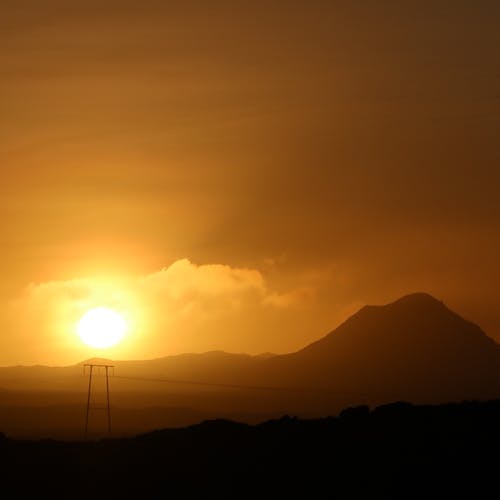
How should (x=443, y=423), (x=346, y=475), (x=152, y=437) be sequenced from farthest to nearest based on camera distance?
(x=152, y=437) < (x=443, y=423) < (x=346, y=475)

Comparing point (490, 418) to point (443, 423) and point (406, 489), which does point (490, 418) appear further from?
point (406, 489)

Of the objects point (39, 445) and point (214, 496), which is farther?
point (39, 445)

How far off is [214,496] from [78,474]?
14.2 metres

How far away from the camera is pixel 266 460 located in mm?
76688

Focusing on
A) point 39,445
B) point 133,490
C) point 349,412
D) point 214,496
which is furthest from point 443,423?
point 39,445

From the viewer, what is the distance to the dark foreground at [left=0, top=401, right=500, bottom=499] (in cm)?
6844

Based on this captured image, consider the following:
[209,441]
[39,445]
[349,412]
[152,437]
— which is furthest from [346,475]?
[39,445]

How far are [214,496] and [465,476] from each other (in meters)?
18.7

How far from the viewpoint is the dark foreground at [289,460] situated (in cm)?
6844

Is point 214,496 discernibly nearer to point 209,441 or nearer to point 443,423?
point 209,441

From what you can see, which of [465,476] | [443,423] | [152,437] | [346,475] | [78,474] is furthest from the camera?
[152,437]

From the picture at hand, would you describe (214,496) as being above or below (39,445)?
below

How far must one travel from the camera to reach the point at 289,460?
75688mm

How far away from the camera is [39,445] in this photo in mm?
88500
